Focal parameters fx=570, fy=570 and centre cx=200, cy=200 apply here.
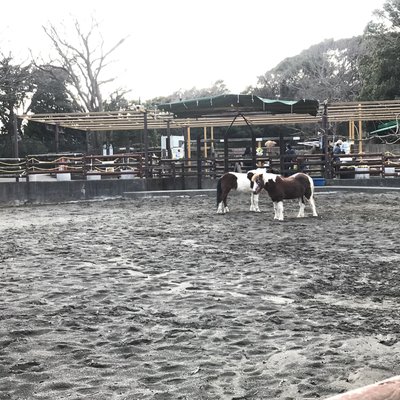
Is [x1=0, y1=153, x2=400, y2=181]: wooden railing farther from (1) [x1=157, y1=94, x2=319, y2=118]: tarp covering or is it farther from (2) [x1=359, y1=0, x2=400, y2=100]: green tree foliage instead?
(2) [x1=359, y1=0, x2=400, y2=100]: green tree foliage

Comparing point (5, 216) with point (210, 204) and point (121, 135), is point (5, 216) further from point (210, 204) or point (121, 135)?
point (121, 135)

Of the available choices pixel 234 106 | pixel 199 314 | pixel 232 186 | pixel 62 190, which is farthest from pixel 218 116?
pixel 199 314

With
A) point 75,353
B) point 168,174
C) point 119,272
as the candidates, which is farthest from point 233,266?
point 168,174

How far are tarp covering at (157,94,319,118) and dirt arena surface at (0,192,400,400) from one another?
7.60 m

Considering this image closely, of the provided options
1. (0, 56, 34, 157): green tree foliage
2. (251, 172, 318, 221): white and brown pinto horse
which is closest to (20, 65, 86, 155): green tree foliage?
(0, 56, 34, 157): green tree foliage

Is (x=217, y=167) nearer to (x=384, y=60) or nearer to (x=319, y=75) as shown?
(x=384, y=60)

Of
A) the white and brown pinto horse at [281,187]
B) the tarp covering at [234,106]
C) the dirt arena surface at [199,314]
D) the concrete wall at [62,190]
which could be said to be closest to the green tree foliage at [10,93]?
the concrete wall at [62,190]

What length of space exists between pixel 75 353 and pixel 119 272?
8.59ft

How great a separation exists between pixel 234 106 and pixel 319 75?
25.4 meters

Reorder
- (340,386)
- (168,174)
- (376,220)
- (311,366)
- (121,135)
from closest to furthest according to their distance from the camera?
(340,386) → (311,366) → (376,220) → (168,174) → (121,135)

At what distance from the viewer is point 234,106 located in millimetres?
17031

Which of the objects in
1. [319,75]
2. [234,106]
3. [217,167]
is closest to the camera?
[234,106]

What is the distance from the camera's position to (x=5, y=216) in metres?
13.5

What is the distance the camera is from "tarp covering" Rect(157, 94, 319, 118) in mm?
16295
